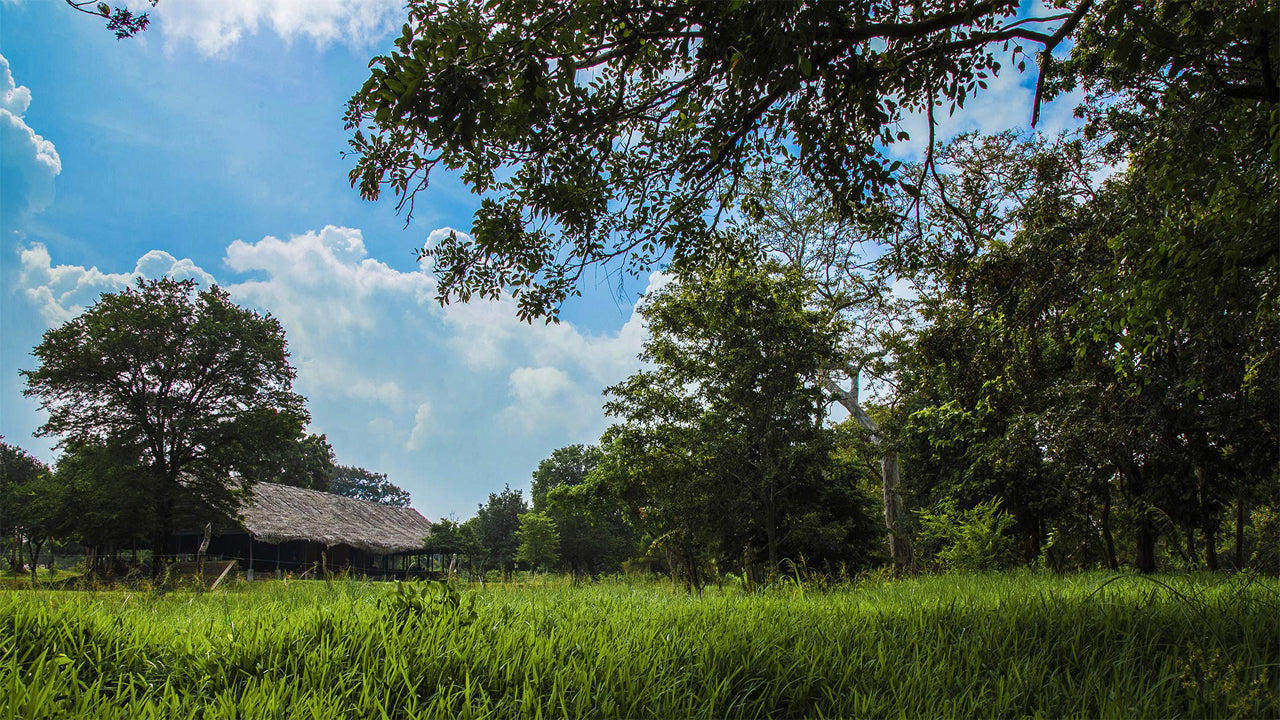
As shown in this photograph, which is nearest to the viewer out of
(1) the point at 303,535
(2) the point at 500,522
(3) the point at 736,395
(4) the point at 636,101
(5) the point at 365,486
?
(4) the point at 636,101

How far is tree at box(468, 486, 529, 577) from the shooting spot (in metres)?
53.6

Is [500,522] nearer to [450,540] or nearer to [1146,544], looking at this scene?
[450,540]

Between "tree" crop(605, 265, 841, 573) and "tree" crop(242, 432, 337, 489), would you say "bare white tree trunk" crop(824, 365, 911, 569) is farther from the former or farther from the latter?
"tree" crop(242, 432, 337, 489)

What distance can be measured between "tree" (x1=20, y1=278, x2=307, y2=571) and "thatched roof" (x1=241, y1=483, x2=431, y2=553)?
361 cm

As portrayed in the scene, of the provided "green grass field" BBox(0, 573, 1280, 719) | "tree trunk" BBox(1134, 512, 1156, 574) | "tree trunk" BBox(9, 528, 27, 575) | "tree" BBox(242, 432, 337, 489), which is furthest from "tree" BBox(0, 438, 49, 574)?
"tree trunk" BBox(1134, 512, 1156, 574)

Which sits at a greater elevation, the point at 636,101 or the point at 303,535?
the point at 636,101

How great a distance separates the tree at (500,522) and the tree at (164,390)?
2806 cm

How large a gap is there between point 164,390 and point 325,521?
1365 centimetres

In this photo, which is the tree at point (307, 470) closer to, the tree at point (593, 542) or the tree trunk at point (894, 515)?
the tree at point (593, 542)

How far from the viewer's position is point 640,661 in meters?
3.25

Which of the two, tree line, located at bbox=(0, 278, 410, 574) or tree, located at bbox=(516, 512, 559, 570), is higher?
tree line, located at bbox=(0, 278, 410, 574)

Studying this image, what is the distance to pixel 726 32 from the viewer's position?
4.07 metres

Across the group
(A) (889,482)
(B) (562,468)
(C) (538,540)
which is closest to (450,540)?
(C) (538,540)

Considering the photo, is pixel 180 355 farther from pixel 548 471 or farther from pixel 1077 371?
pixel 548 471
